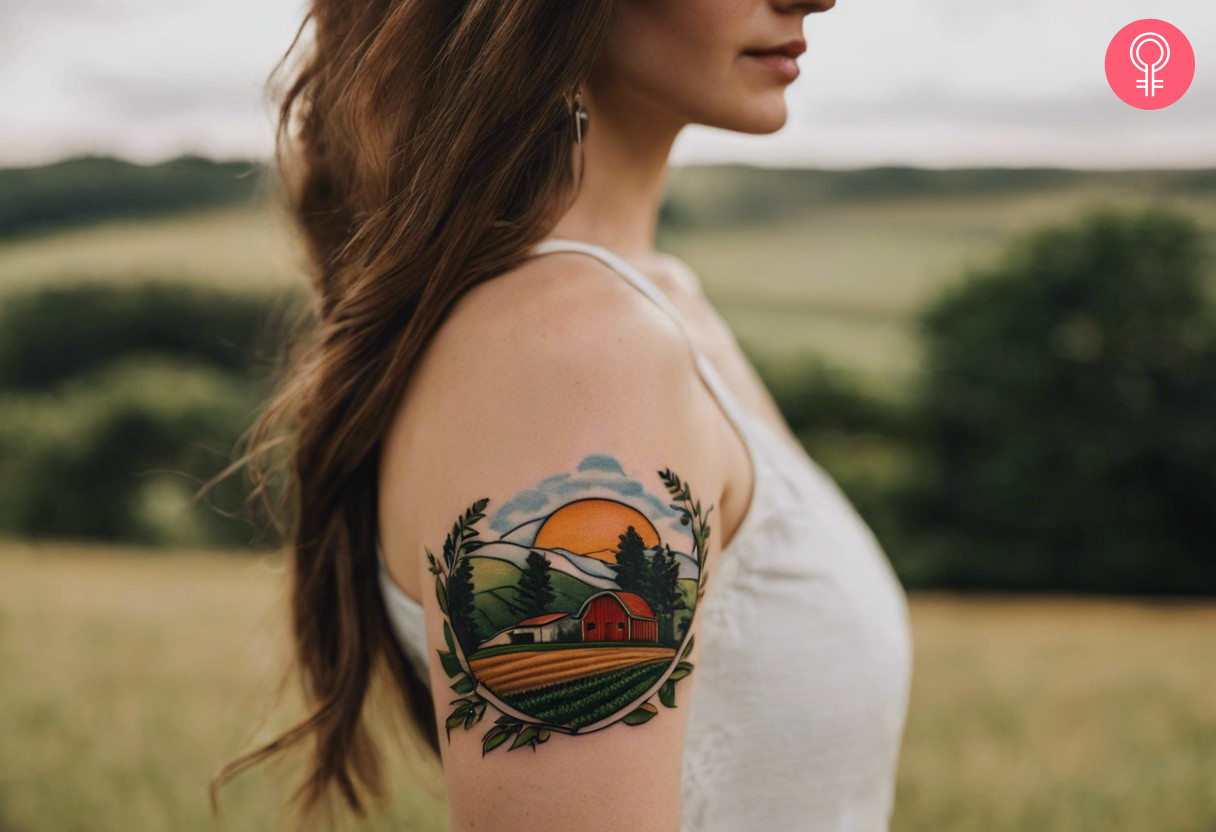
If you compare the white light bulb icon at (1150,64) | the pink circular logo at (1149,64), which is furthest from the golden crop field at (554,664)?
the white light bulb icon at (1150,64)

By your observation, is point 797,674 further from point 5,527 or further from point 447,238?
point 5,527

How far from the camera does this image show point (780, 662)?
1.28 metres

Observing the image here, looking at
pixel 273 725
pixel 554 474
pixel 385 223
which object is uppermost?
pixel 385 223

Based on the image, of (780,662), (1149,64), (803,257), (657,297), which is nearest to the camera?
(657,297)

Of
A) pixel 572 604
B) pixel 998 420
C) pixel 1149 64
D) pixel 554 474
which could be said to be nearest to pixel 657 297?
pixel 554 474

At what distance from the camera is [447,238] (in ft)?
3.81

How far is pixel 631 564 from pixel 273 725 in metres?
3.49

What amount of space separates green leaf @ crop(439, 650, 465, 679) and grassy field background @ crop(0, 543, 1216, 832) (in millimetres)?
780

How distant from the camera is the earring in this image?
1.27m

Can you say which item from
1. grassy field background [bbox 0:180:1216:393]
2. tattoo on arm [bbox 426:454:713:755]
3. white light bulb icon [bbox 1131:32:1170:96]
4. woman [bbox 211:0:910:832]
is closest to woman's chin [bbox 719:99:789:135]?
woman [bbox 211:0:910:832]

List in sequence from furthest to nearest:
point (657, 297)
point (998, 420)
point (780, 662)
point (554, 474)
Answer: point (998, 420) → point (780, 662) → point (657, 297) → point (554, 474)

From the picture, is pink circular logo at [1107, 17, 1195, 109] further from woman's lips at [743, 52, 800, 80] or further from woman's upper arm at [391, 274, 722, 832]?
woman's upper arm at [391, 274, 722, 832]

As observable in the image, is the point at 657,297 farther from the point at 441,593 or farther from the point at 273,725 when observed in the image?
the point at 273,725

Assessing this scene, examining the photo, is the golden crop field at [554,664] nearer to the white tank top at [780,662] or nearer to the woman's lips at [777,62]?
the white tank top at [780,662]
